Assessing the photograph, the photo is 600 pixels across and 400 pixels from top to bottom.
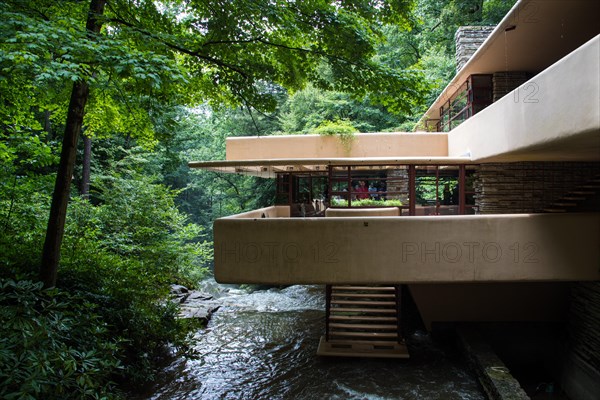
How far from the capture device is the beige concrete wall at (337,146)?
13.6m

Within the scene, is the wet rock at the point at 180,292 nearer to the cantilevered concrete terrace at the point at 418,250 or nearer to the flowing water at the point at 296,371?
the flowing water at the point at 296,371

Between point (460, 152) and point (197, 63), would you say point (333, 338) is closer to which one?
point (460, 152)

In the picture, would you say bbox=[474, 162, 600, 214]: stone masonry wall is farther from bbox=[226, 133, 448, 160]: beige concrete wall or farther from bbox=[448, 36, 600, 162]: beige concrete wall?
bbox=[226, 133, 448, 160]: beige concrete wall

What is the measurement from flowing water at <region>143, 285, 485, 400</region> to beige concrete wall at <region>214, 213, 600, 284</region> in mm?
3212

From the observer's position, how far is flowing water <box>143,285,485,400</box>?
8.70 meters

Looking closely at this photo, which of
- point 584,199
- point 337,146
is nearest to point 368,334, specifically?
point 584,199

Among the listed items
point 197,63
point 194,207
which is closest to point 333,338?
point 197,63

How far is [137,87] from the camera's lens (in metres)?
7.66

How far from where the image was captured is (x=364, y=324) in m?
11.2

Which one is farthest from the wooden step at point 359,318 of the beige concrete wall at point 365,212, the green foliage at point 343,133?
the green foliage at point 343,133

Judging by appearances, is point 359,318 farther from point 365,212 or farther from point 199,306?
point 199,306

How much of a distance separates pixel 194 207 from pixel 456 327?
96.1 ft

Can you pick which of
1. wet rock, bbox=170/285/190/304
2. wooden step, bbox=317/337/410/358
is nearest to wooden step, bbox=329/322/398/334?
wooden step, bbox=317/337/410/358

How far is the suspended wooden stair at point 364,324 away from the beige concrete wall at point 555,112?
5140mm
